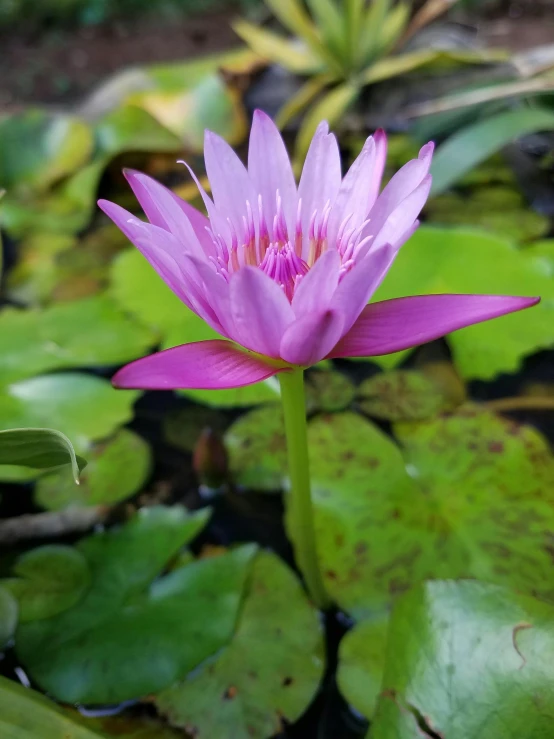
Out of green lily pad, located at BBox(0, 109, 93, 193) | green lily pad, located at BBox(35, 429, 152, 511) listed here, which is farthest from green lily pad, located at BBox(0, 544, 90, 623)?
green lily pad, located at BBox(0, 109, 93, 193)

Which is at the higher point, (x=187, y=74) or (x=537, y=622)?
(x=187, y=74)

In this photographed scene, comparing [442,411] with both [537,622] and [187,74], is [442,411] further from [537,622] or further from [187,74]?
[187,74]

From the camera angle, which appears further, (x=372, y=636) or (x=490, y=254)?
(x=490, y=254)

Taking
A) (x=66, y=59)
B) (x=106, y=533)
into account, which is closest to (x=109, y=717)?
(x=106, y=533)

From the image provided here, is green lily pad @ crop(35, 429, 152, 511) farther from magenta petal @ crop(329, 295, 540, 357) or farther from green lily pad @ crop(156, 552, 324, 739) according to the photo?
magenta petal @ crop(329, 295, 540, 357)

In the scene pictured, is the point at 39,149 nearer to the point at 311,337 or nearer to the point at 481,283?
the point at 481,283
